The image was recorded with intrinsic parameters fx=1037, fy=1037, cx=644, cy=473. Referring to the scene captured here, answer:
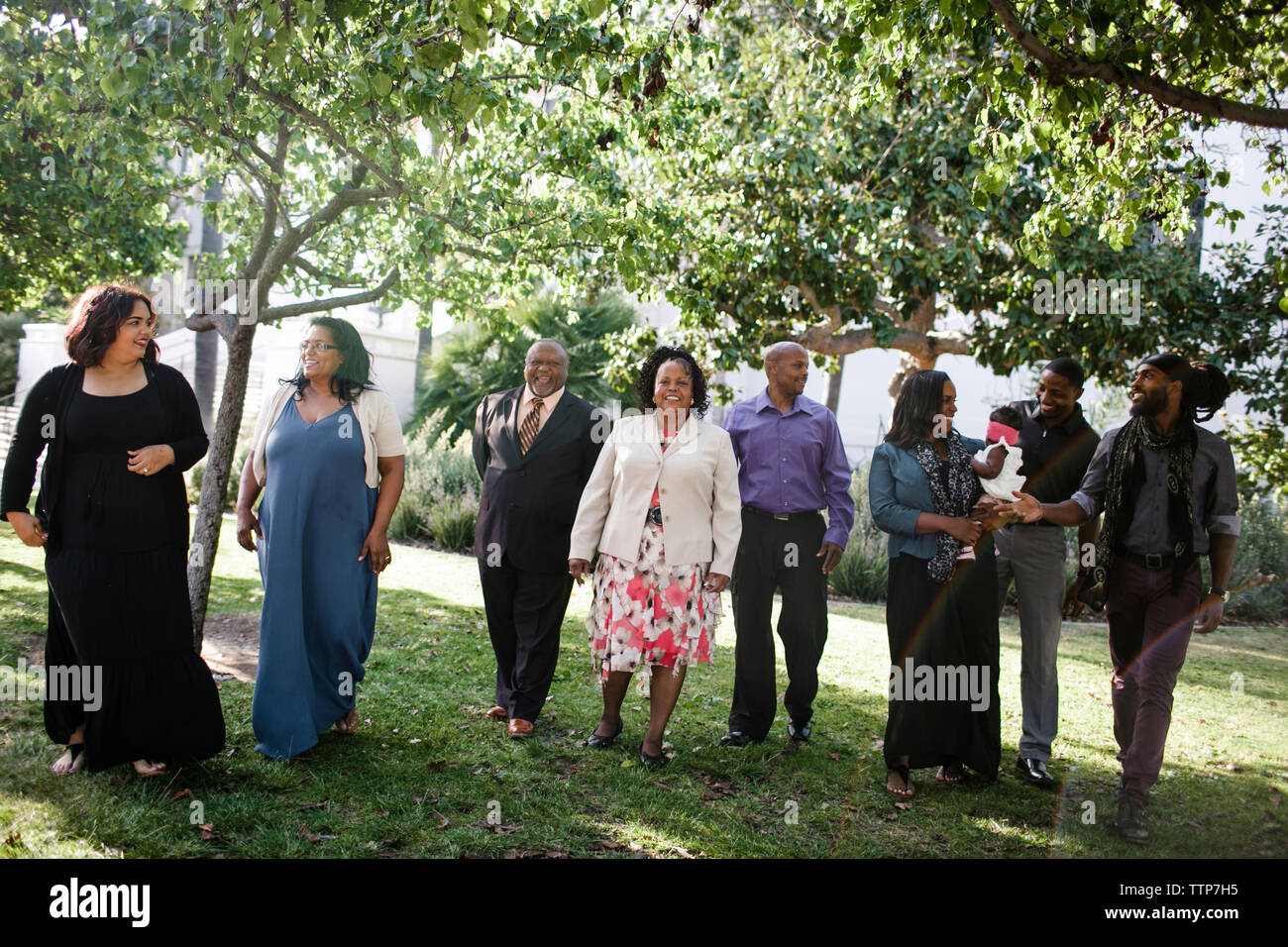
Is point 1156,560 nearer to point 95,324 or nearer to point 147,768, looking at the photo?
point 147,768

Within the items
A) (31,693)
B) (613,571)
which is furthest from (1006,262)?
(31,693)

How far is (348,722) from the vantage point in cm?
578

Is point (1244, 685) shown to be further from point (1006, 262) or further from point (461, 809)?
point (461, 809)

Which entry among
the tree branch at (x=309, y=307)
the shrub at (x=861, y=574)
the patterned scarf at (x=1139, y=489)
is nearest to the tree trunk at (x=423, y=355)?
the shrub at (x=861, y=574)

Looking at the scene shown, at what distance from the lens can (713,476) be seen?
568 centimetres

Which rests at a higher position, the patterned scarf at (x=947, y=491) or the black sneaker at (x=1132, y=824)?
the patterned scarf at (x=947, y=491)

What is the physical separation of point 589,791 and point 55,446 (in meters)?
2.94

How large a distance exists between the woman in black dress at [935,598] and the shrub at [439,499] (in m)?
9.81

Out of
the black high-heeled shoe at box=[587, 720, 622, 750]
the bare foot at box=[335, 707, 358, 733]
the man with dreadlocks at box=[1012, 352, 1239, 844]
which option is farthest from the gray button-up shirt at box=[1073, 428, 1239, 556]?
the bare foot at box=[335, 707, 358, 733]

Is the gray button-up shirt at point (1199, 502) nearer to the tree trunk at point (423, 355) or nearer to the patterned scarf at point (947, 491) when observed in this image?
the patterned scarf at point (947, 491)

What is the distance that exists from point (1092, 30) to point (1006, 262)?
719 centimetres

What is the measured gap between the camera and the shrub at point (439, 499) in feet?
51.3

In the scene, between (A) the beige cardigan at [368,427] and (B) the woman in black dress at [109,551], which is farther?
(A) the beige cardigan at [368,427]

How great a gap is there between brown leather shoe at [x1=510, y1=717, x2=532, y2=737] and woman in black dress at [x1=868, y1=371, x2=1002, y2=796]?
202 cm
